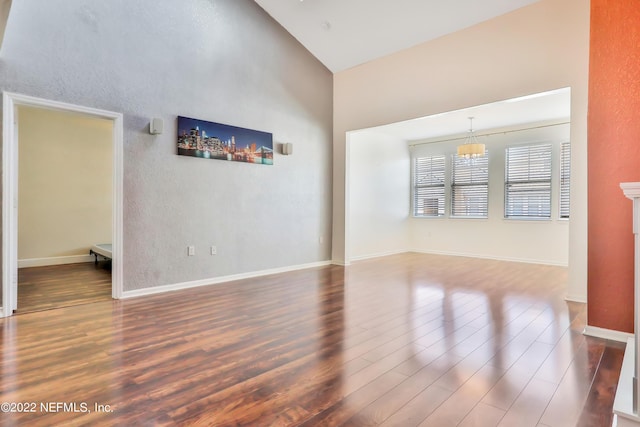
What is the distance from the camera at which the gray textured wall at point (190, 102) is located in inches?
143

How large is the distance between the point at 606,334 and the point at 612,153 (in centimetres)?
149

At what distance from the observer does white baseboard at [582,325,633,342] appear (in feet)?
9.00

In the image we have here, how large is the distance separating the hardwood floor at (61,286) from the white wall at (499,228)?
6.68m

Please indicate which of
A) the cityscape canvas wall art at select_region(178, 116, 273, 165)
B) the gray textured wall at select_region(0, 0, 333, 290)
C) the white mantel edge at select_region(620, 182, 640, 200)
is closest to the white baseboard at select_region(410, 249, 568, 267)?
the gray textured wall at select_region(0, 0, 333, 290)

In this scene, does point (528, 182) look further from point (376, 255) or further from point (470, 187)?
point (376, 255)

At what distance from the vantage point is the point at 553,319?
3303 millimetres

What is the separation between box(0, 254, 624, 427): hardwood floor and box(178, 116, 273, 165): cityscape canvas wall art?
193 centimetres

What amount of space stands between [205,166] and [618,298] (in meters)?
4.68

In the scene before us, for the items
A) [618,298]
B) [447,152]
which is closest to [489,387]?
[618,298]

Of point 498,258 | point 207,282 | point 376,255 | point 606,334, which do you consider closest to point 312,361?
point 606,334

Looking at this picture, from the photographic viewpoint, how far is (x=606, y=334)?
2.82 meters

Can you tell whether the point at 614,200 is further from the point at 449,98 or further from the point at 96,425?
the point at 96,425

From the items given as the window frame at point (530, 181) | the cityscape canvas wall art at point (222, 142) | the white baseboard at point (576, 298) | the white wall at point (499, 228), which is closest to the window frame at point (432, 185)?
the white wall at point (499, 228)

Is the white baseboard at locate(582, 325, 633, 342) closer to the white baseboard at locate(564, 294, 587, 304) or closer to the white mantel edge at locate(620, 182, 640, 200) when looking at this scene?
the white baseboard at locate(564, 294, 587, 304)
